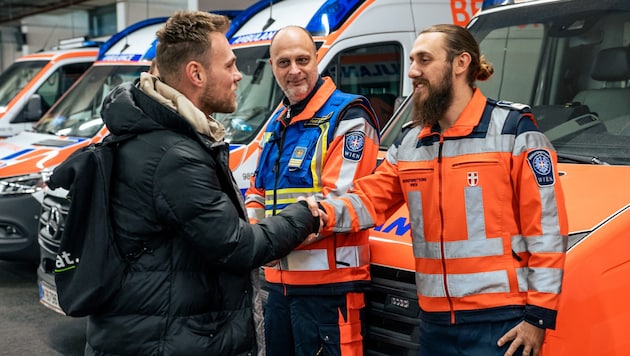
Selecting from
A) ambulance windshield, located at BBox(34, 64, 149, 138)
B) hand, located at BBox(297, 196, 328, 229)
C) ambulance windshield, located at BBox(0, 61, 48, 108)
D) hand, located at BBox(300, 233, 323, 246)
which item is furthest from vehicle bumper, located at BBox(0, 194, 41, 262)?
hand, located at BBox(297, 196, 328, 229)

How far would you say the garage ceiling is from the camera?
64.4ft

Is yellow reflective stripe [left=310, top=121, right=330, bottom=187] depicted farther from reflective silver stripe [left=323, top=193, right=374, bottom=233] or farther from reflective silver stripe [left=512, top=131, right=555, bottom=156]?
reflective silver stripe [left=512, top=131, right=555, bottom=156]

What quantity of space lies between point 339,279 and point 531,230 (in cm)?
89

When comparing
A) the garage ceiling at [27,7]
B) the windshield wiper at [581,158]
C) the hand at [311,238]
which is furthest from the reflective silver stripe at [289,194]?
the garage ceiling at [27,7]

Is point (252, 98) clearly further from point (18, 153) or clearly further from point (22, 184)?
point (18, 153)

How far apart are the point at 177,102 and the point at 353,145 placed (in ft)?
3.17

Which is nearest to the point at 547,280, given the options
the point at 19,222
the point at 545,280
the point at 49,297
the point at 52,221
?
the point at 545,280

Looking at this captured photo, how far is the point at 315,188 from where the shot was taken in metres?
3.11

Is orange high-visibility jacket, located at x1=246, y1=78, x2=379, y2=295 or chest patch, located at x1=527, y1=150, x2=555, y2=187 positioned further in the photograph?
orange high-visibility jacket, located at x1=246, y1=78, x2=379, y2=295

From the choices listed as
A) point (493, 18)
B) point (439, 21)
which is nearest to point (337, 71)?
point (439, 21)

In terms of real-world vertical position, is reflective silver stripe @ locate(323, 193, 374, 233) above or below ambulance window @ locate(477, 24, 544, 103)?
below

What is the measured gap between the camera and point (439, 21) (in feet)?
20.2

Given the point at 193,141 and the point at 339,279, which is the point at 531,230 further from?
the point at 193,141

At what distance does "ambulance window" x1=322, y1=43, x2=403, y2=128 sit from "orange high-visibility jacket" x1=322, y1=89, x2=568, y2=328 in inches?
119
